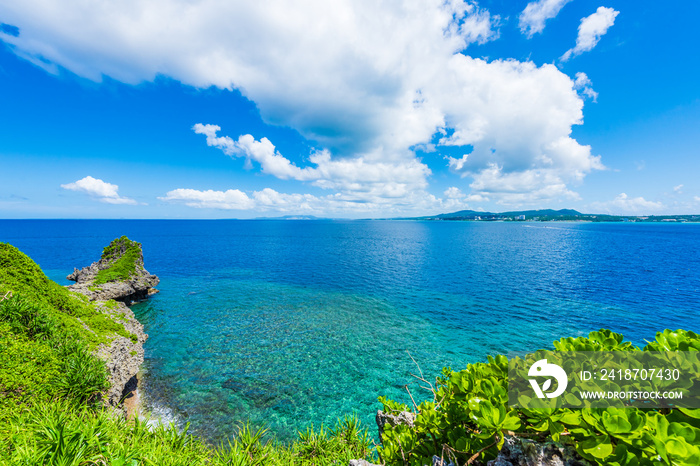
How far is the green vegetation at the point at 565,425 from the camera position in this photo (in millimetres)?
2479

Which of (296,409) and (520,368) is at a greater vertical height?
(520,368)

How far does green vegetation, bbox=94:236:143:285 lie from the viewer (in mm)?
35312

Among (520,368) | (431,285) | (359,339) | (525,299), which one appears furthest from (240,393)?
(525,299)

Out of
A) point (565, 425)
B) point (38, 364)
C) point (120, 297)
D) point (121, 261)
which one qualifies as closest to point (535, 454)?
point (565, 425)

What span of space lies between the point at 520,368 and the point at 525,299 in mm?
41060

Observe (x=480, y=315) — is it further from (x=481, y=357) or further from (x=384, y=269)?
(x=384, y=269)

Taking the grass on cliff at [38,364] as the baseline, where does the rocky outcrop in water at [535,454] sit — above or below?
above

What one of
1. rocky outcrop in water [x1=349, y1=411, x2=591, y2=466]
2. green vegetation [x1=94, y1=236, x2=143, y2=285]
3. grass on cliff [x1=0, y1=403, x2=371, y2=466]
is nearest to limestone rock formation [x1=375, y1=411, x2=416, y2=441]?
grass on cliff [x1=0, y1=403, x2=371, y2=466]

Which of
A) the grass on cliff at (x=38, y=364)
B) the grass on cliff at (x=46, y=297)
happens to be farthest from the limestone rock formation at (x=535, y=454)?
the grass on cliff at (x=46, y=297)

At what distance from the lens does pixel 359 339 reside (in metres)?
26.8

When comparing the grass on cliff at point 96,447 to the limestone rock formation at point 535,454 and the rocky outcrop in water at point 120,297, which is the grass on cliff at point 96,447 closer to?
the rocky outcrop in water at point 120,297

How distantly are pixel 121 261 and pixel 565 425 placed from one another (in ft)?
173

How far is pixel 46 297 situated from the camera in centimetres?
1548

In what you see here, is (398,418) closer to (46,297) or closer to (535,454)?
(535,454)
